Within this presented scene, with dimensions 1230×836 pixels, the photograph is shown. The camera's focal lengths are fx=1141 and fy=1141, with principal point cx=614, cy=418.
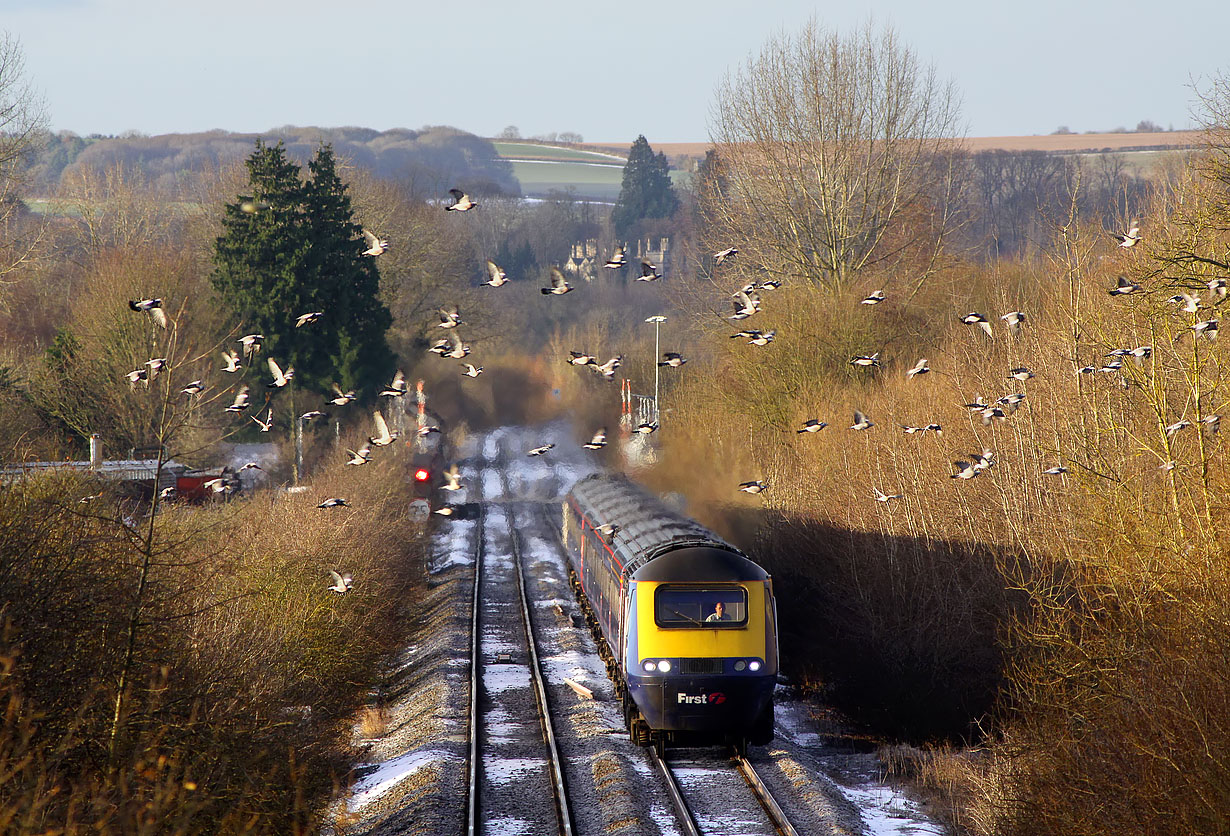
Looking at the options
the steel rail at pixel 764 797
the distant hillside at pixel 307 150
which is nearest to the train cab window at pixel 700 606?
the steel rail at pixel 764 797

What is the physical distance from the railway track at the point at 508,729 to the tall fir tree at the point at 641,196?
3524 inches

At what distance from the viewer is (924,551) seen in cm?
2138

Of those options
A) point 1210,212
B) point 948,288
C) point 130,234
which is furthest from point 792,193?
point 130,234

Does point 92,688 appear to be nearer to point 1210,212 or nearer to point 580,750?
point 580,750

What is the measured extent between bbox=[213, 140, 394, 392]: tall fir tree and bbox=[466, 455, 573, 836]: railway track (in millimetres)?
15957

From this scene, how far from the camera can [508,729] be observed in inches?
664

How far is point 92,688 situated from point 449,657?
11.8m

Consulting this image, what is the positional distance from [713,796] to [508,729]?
158 inches

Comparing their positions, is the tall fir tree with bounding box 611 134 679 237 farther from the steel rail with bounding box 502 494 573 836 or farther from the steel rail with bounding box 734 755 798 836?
the steel rail with bounding box 734 755 798 836

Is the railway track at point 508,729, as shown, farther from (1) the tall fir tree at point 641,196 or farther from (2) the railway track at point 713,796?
Result: (1) the tall fir tree at point 641,196

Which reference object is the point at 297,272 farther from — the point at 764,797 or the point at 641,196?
the point at 641,196

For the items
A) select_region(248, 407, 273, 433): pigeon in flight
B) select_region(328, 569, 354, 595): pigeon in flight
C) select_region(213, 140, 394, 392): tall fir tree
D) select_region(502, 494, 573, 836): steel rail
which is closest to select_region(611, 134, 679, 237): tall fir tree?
select_region(213, 140, 394, 392): tall fir tree

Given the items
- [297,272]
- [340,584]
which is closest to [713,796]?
[340,584]

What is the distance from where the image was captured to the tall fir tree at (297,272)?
41.2 meters
